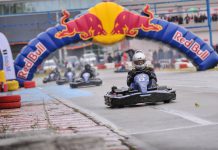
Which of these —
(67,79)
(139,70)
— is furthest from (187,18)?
(139,70)

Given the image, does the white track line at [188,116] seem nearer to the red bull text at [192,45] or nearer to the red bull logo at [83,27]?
the red bull logo at [83,27]

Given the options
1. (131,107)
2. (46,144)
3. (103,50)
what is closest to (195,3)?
(131,107)

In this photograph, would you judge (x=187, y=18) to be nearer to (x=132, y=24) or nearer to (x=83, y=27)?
(x=132, y=24)

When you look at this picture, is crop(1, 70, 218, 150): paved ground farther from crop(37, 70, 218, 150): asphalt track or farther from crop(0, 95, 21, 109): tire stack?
crop(0, 95, 21, 109): tire stack

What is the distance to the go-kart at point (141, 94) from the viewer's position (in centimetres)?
1396

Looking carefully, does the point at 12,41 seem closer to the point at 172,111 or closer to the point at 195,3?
the point at 195,3

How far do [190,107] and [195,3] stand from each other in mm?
26969

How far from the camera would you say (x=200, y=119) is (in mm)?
9969

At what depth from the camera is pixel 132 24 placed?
1165 inches

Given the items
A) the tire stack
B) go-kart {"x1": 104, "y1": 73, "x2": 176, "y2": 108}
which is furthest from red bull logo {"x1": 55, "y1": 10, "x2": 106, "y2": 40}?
go-kart {"x1": 104, "y1": 73, "x2": 176, "y2": 108}

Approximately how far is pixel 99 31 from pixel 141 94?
51.6ft

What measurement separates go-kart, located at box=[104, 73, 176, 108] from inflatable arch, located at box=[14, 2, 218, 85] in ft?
49.7

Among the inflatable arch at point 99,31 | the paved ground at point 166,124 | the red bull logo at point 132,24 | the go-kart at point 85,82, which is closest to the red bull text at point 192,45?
the inflatable arch at point 99,31

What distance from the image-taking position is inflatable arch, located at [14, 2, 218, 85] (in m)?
29.3
